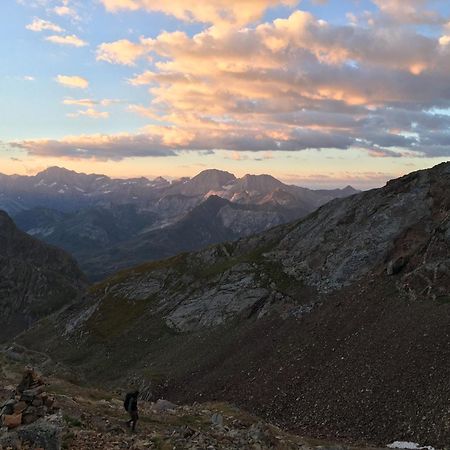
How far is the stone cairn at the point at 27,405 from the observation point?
17.6 metres

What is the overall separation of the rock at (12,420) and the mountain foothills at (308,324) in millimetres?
27676

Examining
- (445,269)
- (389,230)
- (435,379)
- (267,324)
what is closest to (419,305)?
(445,269)

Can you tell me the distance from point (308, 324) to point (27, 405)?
46205 mm

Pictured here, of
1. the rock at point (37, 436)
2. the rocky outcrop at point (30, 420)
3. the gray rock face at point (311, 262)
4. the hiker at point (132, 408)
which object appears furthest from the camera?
the gray rock face at point (311, 262)

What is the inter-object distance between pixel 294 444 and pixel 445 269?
117 feet

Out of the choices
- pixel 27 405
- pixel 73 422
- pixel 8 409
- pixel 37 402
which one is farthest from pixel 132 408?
pixel 8 409

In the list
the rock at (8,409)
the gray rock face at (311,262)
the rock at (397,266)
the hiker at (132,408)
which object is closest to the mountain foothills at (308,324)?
the rock at (397,266)

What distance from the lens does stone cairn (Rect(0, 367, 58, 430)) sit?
17.6m

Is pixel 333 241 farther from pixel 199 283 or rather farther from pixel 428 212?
pixel 199 283

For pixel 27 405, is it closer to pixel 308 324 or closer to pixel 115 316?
pixel 308 324

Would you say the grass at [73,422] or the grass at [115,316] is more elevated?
the grass at [73,422]

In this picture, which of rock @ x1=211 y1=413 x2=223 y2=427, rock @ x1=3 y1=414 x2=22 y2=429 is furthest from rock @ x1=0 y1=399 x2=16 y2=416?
rock @ x1=211 y1=413 x2=223 y2=427

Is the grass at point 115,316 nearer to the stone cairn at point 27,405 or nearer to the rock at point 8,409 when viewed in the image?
the stone cairn at point 27,405

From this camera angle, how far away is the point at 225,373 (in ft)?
191
